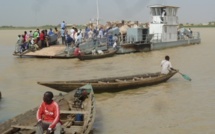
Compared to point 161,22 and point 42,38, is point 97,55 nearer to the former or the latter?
point 42,38

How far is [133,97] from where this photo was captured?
1160 centimetres

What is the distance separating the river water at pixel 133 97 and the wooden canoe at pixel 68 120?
662mm

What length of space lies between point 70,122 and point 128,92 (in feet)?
16.4

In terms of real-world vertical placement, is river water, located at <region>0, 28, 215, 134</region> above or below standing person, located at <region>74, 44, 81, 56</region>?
below

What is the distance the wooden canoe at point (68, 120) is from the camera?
685cm

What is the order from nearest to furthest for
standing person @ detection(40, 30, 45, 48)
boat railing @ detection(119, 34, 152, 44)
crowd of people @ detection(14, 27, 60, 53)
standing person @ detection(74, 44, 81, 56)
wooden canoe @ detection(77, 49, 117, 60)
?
wooden canoe @ detection(77, 49, 117, 60) < standing person @ detection(74, 44, 81, 56) < standing person @ detection(40, 30, 45, 48) < crowd of people @ detection(14, 27, 60, 53) < boat railing @ detection(119, 34, 152, 44)

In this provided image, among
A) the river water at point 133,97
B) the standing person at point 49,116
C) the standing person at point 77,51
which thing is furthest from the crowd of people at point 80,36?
the standing person at point 49,116

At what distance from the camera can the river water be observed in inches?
343

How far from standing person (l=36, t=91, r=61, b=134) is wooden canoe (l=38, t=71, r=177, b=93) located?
4.14m

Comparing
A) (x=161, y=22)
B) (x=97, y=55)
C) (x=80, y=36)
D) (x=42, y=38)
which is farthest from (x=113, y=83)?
(x=161, y=22)

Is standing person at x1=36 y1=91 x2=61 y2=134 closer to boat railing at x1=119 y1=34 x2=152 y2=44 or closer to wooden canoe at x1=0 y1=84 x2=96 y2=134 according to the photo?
wooden canoe at x1=0 y1=84 x2=96 y2=134

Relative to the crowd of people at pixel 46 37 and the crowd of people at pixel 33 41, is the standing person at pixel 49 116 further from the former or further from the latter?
the crowd of people at pixel 33 41

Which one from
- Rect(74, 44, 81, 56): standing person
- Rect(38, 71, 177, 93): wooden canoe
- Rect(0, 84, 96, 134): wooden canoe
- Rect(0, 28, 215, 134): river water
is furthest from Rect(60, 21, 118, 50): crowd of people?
Rect(0, 84, 96, 134): wooden canoe

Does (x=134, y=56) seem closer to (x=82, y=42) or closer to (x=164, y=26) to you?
(x=82, y=42)
